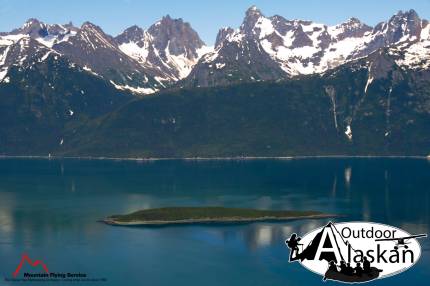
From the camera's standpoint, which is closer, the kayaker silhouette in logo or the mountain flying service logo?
the mountain flying service logo

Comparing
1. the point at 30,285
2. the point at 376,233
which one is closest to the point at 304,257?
the point at 376,233

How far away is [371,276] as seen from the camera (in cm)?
17200

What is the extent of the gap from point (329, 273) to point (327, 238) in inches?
526

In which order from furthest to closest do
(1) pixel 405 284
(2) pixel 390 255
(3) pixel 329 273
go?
(1) pixel 405 284, (3) pixel 329 273, (2) pixel 390 255

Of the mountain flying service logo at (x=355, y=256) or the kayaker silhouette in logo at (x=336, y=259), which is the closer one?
the mountain flying service logo at (x=355, y=256)

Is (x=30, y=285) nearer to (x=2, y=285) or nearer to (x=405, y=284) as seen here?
(x=2, y=285)

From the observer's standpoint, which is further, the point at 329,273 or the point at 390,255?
the point at 329,273

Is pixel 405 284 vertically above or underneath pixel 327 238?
underneath

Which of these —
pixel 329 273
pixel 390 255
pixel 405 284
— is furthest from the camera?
pixel 405 284

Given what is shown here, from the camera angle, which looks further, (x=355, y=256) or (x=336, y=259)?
(x=336, y=259)

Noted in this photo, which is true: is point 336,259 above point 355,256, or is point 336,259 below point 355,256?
below

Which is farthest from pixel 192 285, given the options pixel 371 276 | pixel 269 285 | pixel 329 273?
pixel 371 276

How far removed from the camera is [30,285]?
199 metres

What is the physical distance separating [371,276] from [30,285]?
9978 cm
